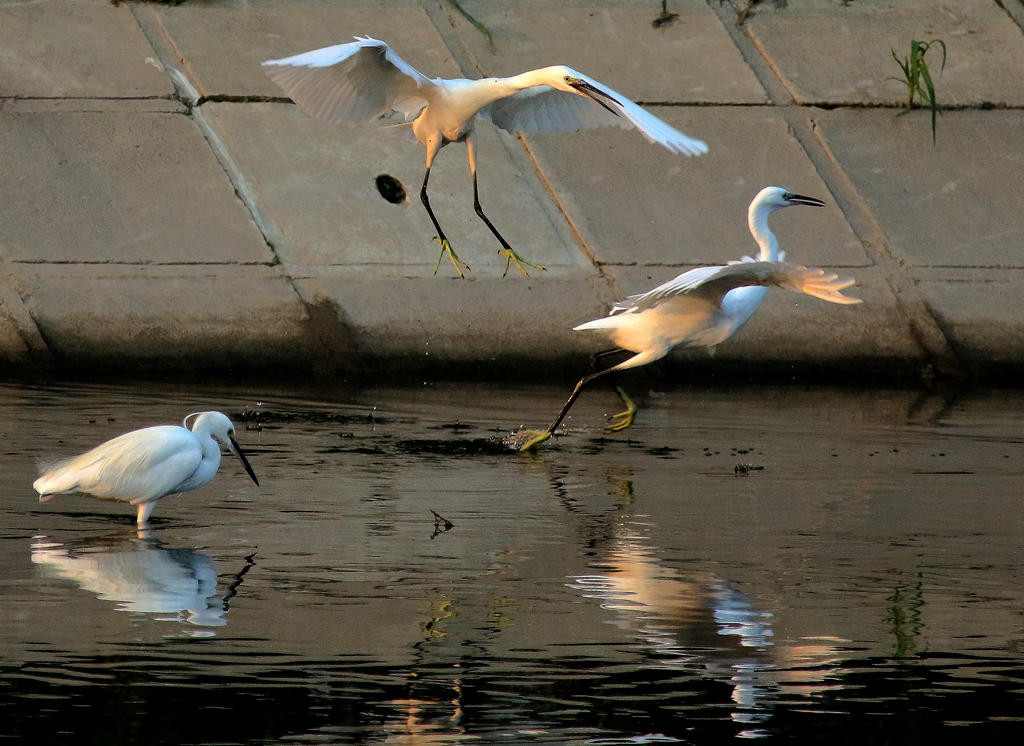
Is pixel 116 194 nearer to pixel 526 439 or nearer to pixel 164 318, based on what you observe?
pixel 164 318

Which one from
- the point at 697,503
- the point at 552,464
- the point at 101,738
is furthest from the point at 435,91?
the point at 101,738

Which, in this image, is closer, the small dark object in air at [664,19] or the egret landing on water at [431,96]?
the egret landing on water at [431,96]

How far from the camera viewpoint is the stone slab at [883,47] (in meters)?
15.7

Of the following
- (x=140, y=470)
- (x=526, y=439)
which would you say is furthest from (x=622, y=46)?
(x=140, y=470)

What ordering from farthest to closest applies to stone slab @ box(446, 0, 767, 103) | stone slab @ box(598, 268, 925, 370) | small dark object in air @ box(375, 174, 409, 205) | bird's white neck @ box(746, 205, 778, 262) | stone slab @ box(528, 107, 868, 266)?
stone slab @ box(446, 0, 767, 103)
small dark object in air @ box(375, 174, 409, 205)
stone slab @ box(528, 107, 868, 266)
stone slab @ box(598, 268, 925, 370)
bird's white neck @ box(746, 205, 778, 262)

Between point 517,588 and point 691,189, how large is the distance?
805 cm

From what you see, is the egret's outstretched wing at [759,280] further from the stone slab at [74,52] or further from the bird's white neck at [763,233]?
the stone slab at [74,52]

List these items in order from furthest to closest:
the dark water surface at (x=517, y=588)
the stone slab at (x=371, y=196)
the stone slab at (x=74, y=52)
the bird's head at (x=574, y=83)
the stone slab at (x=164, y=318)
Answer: the stone slab at (x=74, y=52)
the stone slab at (x=371, y=196)
the stone slab at (x=164, y=318)
the bird's head at (x=574, y=83)
the dark water surface at (x=517, y=588)

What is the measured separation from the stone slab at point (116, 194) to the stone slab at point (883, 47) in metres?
5.29

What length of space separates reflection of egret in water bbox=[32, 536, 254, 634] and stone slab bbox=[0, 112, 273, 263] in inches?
227

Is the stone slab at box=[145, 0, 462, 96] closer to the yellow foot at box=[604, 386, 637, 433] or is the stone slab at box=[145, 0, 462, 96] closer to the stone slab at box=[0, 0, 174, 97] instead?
the stone slab at box=[0, 0, 174, 97]

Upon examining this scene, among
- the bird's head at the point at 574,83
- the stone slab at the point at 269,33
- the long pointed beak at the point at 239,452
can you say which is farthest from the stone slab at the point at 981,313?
the long pointed beak at the point at 239,452

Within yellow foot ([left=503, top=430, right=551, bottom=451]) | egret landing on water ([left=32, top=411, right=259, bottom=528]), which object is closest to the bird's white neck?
yellow foot ([left=503, top=430, right=551, bottom=451])

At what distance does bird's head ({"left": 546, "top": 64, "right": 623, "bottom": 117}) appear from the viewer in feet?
32.4
